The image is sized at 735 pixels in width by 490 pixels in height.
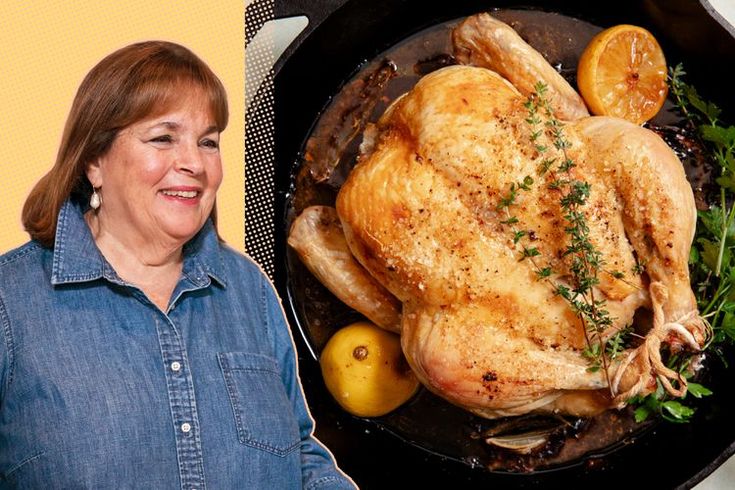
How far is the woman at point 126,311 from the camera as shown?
5.45 ft

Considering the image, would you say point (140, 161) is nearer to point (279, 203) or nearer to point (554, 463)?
point (279, 203)

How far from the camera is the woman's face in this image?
5.48 feet

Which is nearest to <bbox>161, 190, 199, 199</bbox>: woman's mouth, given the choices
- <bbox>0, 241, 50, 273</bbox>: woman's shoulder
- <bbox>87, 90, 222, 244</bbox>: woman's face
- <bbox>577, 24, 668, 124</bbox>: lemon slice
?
<bbox>87, 90, 222, 244</bbox>: woman's face

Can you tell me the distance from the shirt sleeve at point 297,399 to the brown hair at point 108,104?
20.7 inches

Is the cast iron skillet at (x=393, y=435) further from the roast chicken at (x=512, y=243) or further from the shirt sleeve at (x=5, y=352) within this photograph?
the shirt sleeve at (x=5, y=352)

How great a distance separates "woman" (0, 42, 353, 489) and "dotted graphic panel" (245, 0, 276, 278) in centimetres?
40

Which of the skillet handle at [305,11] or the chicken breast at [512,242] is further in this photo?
the skillet handle at [305,11]

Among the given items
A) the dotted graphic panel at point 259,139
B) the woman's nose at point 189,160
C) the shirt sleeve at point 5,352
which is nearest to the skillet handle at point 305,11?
the dotted graphic panel at point 259,139

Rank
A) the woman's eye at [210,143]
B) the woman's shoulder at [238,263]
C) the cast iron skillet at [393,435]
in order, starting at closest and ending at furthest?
the woman's eye at [210,143] < the woman's shoulder at [238,263] < the cast iron skillet at [393,435]

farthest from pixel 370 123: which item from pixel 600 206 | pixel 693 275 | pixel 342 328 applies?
pixel 693 275

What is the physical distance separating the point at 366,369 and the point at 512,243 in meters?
0.53

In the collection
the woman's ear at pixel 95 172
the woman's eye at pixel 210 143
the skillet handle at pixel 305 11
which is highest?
the skillet handle at pixel 305 11

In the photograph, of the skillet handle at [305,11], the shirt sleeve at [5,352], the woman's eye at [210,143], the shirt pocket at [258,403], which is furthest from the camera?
the skillet handle at [305,11]

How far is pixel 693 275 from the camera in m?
2.24
